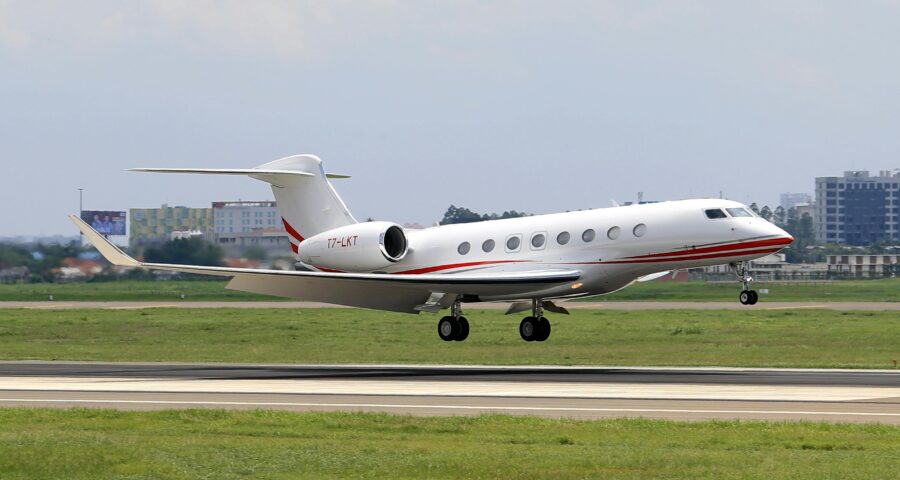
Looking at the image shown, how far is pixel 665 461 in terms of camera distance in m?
16.8

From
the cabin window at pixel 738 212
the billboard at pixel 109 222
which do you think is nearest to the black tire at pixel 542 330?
the cabin window at pixel 738 212

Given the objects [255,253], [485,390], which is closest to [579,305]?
[255,253]

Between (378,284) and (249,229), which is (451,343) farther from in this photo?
(249,229)

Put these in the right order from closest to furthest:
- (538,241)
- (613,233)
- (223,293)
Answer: (613,233) < (538,241) < (223,293)

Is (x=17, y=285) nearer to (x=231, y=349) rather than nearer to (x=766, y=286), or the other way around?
(x=231, y=349)

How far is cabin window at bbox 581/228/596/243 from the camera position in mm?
36906

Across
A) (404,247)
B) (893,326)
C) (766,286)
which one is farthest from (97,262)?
(766,286)

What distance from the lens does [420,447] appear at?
18359mm

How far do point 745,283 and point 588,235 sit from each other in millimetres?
4302

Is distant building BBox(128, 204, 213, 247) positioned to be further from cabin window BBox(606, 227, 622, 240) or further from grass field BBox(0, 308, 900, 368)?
cabin window BBox(606, 227, 622, 240)

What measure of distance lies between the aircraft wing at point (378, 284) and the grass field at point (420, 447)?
14572 millimetres

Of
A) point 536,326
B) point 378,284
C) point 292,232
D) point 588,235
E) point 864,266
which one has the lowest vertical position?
point 864,266

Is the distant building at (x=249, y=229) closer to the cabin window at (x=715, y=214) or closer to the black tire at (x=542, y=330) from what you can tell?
the black tire at (x=542, y=330)

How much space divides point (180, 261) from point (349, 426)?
34304 mm
